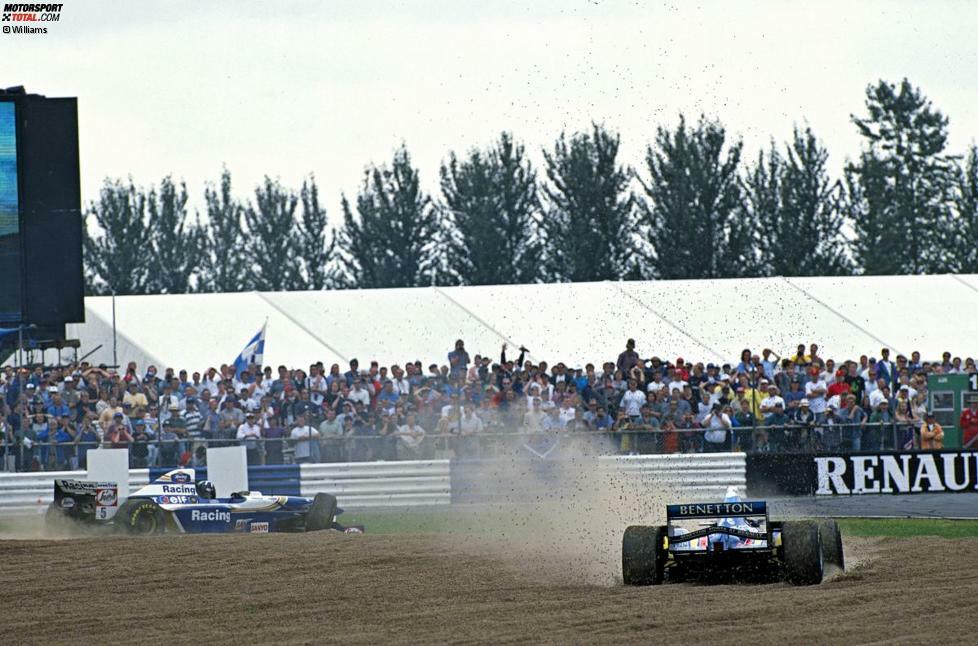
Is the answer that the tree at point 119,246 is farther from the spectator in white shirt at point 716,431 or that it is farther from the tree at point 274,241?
the spectator in white shirt at point 716,431

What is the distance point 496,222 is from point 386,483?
115 feet

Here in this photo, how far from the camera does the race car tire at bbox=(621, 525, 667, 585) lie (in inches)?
469

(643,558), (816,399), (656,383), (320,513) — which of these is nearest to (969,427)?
(816,399)

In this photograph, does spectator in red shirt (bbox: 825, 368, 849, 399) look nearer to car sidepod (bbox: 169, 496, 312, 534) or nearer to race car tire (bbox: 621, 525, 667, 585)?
car sidepod (bbox: 169, 496, 312, 534)

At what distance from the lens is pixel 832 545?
12383 millimetres

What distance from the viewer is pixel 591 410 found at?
23.2 meters

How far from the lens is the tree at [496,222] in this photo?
56.8 metres

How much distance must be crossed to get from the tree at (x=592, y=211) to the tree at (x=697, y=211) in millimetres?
1034

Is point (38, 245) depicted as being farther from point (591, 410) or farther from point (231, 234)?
point (231, 234)

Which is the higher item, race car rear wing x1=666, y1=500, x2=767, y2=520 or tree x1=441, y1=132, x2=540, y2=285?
tree x1=441, y1=132, x2=540, y2=285

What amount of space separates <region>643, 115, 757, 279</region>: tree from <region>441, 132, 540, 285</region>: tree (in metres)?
4.99

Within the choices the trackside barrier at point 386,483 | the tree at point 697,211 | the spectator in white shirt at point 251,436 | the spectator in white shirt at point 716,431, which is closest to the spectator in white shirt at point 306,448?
the trackside barrier at point 386,483

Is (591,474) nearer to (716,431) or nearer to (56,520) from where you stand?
(716,431)

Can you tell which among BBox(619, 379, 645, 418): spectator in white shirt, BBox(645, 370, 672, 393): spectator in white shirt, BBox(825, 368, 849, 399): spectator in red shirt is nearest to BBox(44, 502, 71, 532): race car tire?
BBox(619, 379, 645, 418): spectator in white shirt
